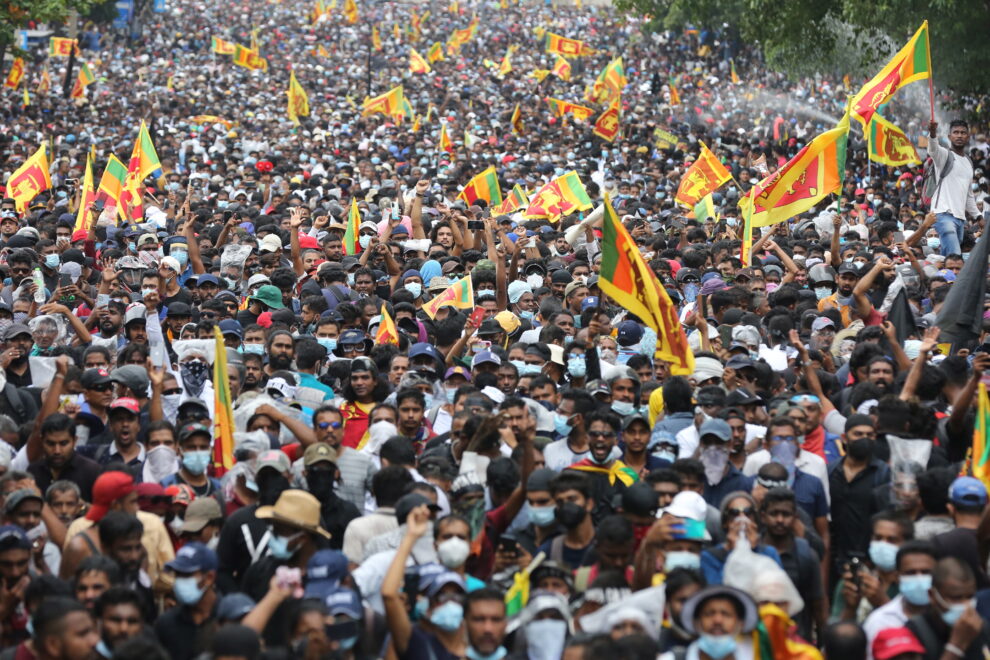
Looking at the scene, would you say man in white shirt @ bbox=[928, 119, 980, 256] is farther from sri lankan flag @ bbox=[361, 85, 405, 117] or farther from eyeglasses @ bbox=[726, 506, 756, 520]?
sri lankan flag @ bbox=[361, 85, 405, 117]

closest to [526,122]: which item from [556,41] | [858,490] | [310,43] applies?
[556,41]

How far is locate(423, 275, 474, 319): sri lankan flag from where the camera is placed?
11586 millimetres

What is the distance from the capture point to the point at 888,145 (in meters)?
16.2

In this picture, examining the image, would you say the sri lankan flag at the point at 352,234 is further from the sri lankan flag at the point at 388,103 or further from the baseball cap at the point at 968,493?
the sri lankan flag at the point at 388,103

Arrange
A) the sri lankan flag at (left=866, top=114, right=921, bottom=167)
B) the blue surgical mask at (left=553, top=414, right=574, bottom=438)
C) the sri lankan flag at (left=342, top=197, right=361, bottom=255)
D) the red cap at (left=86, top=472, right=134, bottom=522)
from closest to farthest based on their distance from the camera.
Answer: the red cap at (left=86, top=472, right=134, bottom=522)
the blue surgical mask at (left=553, top=414, right=574, bottom=438)
the sri lankan flag at (left=342, top=197, right=361, bottom=255)
the sri lankan flag at (left=866, top=114, right=921, bottom=167)

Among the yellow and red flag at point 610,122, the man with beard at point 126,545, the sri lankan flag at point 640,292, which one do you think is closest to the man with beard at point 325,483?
the man with beard at point 126,545

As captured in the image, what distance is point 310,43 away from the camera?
49844 mm

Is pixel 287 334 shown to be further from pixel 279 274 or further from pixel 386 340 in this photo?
pixel 279 274

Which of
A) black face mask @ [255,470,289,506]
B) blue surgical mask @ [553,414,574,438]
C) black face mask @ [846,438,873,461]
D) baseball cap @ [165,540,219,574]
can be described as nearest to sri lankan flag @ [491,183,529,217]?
blue surgical mask @ [553,414,574,438]

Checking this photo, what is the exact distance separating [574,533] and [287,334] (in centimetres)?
375

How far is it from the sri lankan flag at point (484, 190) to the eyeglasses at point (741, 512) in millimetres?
11208

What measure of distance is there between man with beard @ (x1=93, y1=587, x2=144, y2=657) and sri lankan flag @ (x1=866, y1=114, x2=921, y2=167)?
11.8 metres

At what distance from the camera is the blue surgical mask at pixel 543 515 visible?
22.4ft

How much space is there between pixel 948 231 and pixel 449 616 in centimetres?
989
